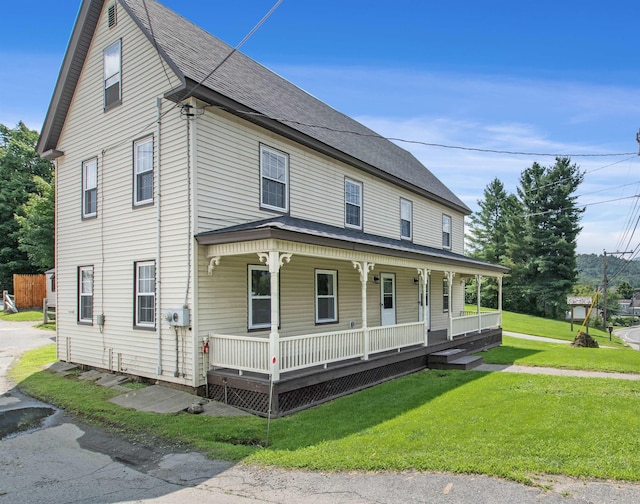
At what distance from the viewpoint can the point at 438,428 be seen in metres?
6.86

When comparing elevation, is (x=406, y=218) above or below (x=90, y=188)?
below

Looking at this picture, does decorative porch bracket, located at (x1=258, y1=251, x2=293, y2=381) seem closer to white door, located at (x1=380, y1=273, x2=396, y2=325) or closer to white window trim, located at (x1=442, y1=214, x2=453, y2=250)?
white door, located at (x1=380, y1=273, x2=396, y2=325)

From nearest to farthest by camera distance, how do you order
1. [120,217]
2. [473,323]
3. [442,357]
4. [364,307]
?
[364,307]
[120,217]
[442,357]
[473,323]

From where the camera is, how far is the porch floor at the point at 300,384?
819 centimetres

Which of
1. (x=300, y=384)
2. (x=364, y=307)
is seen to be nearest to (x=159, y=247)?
(x=300, y=384)

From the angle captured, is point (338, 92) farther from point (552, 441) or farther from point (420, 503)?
point (420, 503)

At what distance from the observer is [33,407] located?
9.02 m

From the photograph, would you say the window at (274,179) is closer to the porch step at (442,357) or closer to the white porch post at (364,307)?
the white porch post at (364,307)

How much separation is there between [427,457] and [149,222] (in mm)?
7677

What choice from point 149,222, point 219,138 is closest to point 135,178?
point 149,222

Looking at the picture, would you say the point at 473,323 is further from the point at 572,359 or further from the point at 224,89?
the point at 224,89

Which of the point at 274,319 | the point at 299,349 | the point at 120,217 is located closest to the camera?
the point at 274,319

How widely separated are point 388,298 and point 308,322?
192 inches

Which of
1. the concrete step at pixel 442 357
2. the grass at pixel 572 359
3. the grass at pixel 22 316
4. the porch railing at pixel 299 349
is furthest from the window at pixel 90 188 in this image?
the grass at pixel 22 316
